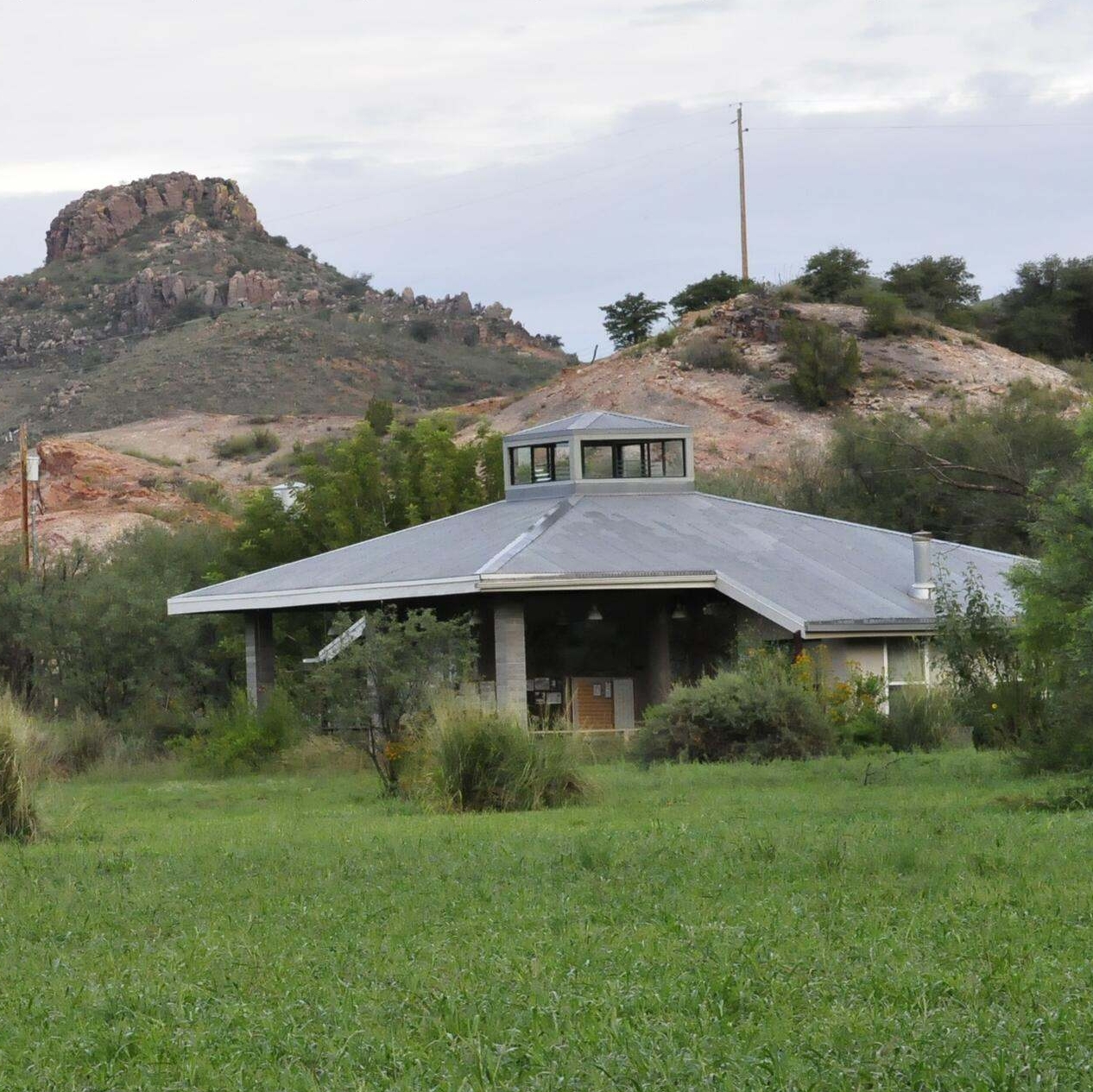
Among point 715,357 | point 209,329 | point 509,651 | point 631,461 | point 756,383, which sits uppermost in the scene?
point 209,329

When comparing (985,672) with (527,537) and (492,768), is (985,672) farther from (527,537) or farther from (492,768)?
(527,537)

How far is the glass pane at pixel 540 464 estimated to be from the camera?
112 ft

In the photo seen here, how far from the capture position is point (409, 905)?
10.0m

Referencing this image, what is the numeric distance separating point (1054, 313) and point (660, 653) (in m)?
Result: 47.1

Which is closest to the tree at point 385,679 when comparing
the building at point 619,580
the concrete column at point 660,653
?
the building at point 619,580

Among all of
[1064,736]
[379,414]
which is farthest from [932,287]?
[1064,736]

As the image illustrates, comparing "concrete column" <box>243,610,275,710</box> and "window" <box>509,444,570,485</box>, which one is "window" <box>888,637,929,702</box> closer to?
"window" <box>509,444,570,485</box>

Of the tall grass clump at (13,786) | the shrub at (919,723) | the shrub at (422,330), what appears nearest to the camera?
the tall grass clump at (13,786)

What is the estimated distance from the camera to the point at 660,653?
98.1 feet

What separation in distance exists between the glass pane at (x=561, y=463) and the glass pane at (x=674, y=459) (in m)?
2.01

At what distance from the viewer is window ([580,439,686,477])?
33500mm

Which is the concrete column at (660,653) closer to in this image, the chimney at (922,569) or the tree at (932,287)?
the chimney at (922,569)

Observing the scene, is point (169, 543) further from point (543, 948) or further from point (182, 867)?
point (543, 948)

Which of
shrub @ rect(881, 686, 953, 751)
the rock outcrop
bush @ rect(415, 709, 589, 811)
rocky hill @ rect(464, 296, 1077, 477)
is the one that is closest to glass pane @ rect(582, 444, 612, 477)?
shrub @ rect(881, 686, 953, 751)
